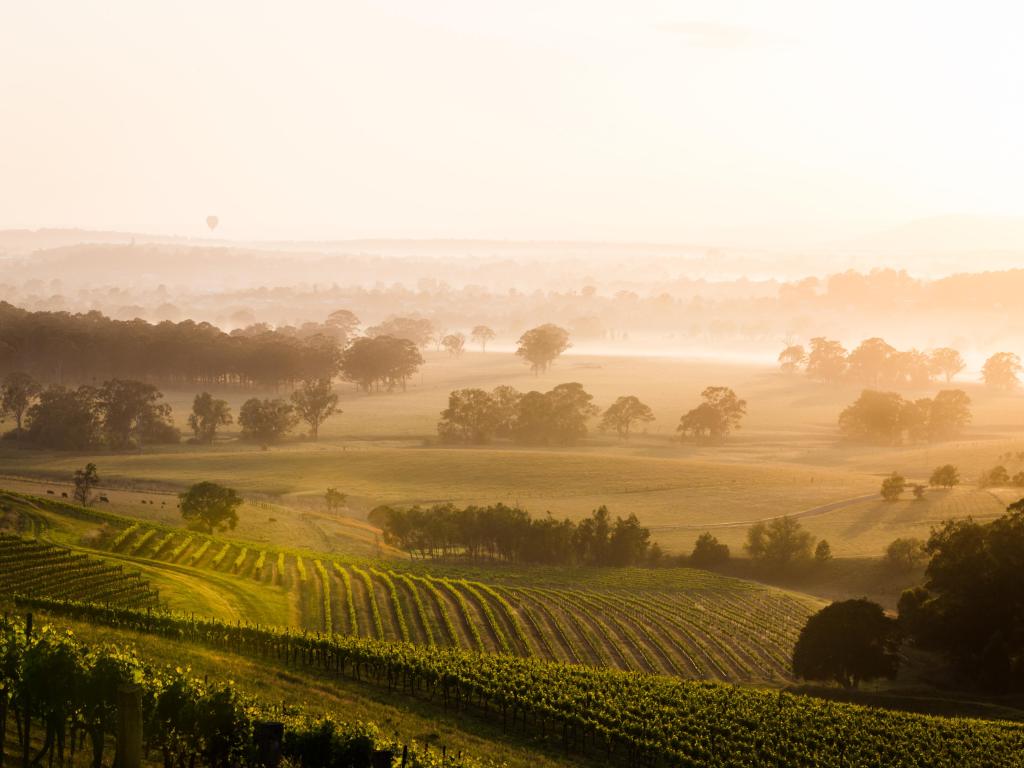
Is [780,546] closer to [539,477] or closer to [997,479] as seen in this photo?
[539,477]

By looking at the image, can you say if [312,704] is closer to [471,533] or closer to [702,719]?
[702,719]

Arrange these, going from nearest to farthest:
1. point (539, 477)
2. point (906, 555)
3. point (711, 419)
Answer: point (906, 555), point (539, 477), point (711, 419)

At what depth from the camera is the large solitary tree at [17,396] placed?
479 feet

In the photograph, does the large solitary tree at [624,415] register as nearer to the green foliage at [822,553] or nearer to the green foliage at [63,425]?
the green foliage at [822,553]

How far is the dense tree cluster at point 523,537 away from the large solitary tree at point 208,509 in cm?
1656

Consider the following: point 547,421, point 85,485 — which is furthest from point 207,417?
point 85,485

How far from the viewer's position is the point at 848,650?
63.0 meters

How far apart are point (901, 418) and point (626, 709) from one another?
14656cm

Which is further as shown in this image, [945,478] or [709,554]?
[945,478]

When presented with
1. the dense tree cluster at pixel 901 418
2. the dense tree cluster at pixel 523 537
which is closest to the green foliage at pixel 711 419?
the dense tree cluster at pixel 901 418

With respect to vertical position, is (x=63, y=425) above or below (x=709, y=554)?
above

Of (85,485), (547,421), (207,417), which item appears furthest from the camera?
(547,421)

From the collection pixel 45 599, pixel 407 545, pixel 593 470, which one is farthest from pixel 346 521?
pixel 45 599

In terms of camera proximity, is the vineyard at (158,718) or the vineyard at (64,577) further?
the vineyard at (64,577)
